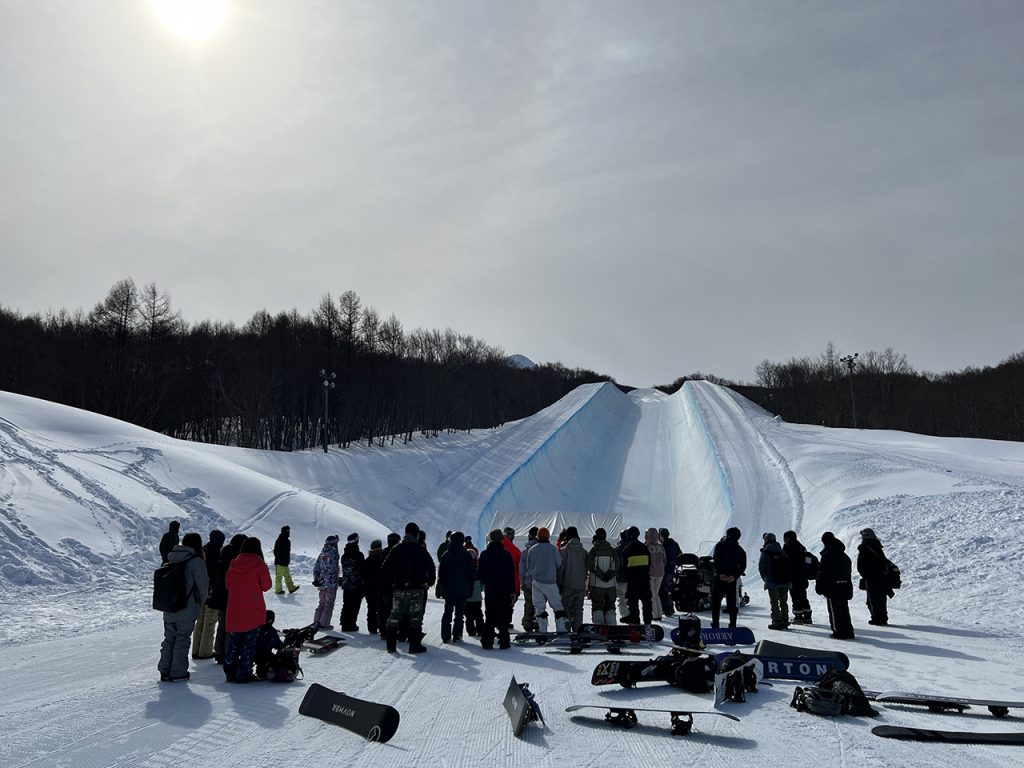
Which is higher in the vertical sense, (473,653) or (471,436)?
(471,436)

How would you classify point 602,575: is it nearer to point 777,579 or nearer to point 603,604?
point 603,604

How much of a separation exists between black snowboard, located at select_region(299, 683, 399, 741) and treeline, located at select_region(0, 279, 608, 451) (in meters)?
43.5

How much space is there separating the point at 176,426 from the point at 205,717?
59835mm

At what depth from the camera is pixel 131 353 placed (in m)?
57.1

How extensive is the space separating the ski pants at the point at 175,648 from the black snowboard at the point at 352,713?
2.08m

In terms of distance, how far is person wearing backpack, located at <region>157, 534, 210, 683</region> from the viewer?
7.53 metres

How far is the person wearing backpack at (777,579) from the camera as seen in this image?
36.4 feet

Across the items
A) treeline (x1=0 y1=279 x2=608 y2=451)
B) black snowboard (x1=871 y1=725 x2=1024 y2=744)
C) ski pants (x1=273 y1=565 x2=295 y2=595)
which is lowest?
ski pants (x1=273 y1=565 x2=295 y2=595)

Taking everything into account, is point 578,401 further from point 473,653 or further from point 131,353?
point 473,653

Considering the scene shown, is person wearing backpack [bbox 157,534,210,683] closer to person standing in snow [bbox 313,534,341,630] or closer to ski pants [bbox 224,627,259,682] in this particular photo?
ski pants [bbox 224,627,259,682]

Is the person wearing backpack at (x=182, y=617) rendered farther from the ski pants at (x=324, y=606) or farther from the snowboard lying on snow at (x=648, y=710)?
the snowboard lying on snow at (x=648, y=710)

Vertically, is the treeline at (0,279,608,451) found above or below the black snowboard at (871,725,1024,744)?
above

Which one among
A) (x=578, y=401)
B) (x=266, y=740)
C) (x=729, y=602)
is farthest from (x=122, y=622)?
(x=578, y=401)

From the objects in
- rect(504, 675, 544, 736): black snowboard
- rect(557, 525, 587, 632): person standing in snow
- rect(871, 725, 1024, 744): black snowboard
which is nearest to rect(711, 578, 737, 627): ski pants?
rect(557, 525, 587, 632): person standing in snow
